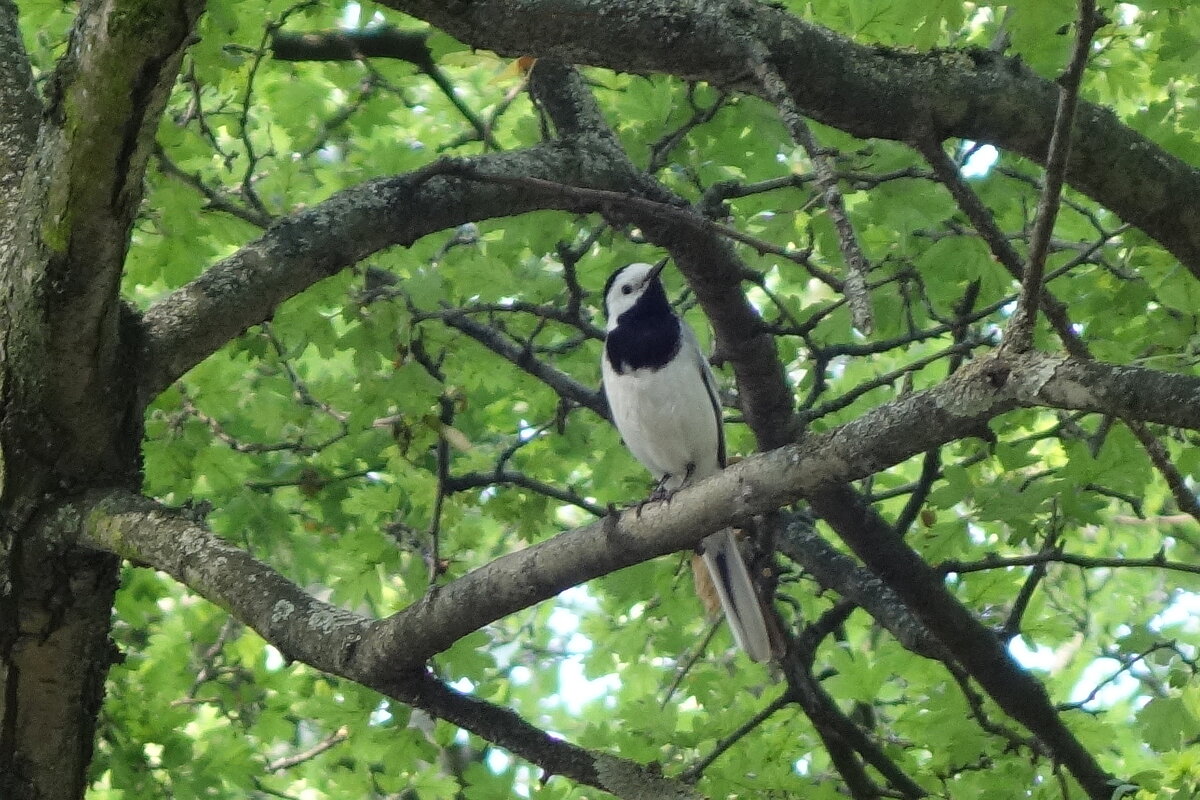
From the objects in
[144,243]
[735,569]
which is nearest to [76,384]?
[144,243]

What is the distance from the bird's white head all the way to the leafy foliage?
0.15 m

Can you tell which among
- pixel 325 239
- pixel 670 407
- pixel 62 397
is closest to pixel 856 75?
pixel 325 239

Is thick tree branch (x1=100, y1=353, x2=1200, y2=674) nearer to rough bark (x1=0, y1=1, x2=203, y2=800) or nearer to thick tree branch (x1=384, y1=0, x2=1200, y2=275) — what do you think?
rough bark (x1=0, y1=1, x2=203, y2=800)

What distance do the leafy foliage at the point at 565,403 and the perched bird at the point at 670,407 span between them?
0.20 m

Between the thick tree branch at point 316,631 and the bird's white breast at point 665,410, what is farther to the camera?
the bird's white breast at point 665,410

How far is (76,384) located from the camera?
2768mm

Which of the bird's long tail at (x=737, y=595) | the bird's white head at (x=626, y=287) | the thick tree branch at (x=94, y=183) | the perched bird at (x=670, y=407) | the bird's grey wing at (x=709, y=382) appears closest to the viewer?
the thick tree branch at (x=94, y=183)

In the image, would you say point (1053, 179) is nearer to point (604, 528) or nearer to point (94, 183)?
point (604, 528)

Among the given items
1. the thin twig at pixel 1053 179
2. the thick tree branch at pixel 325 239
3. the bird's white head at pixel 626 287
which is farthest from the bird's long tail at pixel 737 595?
the thin twig at pixel 1053 179

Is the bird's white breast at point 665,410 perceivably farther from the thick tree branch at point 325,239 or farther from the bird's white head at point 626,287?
the thick tree branch at point 325,239

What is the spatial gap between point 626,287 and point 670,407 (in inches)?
28.7

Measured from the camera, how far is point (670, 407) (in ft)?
15.5

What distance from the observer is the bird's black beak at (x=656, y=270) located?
4.78m

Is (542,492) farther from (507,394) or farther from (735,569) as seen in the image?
(507,394)
